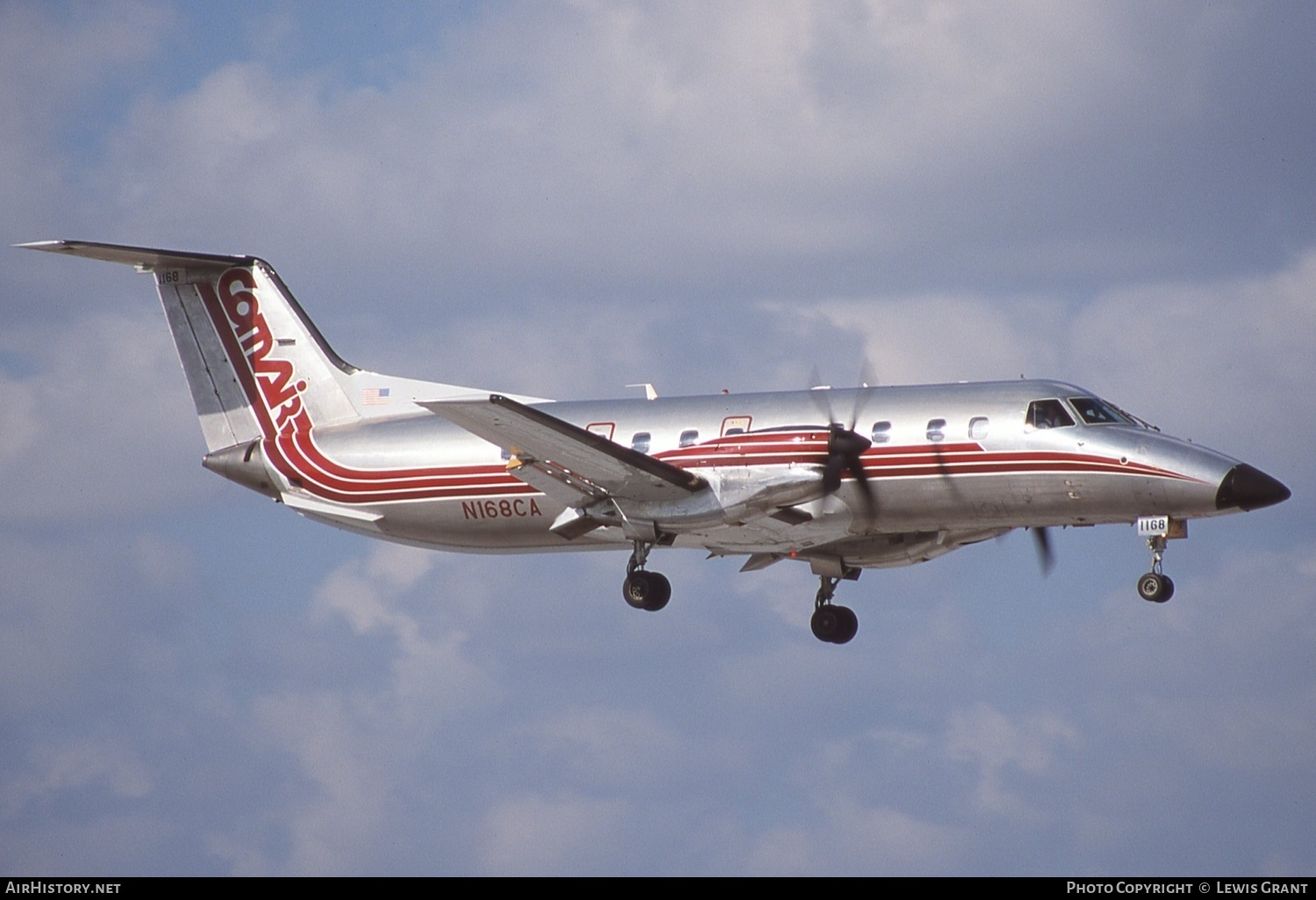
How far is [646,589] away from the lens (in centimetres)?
3053

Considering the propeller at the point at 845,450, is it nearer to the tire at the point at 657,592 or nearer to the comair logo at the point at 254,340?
the tire at the point at 657,592

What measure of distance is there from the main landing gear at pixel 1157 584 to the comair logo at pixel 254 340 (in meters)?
16.4

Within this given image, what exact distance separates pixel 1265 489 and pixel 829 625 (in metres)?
8.72

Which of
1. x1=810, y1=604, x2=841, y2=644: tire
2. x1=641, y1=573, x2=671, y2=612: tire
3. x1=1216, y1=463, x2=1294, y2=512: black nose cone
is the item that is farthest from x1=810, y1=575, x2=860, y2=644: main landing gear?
x1=1216, y1=463, x2=1294, y2=512: black nose cone

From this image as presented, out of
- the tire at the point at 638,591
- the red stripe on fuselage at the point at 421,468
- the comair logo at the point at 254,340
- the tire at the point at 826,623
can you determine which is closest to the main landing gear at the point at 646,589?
the tire at the point at 638,591

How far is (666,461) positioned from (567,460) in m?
1.86

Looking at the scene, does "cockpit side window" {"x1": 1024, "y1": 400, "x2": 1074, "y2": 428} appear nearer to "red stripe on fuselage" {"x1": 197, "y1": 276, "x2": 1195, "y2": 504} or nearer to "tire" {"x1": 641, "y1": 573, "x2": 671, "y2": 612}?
"red stripe on fuselage" {"x1": 197, "y1": 276, "x2": 1195, "y2": 504}

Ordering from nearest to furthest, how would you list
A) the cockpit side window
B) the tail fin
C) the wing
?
the wing
the cockpit side window
the tail fin

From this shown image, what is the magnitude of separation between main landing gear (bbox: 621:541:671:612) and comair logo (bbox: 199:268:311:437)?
8439 mm

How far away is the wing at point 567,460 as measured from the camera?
91.9 ft

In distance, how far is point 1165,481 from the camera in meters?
28.2

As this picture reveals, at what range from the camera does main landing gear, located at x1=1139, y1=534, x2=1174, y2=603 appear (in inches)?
1109

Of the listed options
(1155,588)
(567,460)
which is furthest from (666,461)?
(1155,588)
